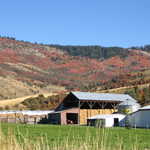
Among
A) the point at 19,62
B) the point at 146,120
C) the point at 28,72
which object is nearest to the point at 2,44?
the point at 19,62

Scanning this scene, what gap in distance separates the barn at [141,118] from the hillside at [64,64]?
70.2 meters

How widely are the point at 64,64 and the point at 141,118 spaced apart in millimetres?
123411

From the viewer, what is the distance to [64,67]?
167m

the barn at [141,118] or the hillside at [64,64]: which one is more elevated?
the hillside at [64,64]

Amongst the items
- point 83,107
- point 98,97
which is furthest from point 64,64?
point 98,97

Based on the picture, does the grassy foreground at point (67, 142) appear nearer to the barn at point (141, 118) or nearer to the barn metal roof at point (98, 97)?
the barn at point (141, 118)

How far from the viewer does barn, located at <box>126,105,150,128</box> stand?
47.2 m

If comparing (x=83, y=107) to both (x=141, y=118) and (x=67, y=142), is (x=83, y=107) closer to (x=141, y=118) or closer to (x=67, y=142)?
(x=141, y=118)

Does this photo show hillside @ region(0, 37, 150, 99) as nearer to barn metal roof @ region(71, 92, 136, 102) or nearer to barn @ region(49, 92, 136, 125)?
barn metal roof @ region(71, 92, 136, 102)

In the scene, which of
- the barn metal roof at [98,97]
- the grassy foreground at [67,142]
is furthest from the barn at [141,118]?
the grassy foreground at [67,142]

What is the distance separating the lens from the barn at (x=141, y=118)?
47.2 metres

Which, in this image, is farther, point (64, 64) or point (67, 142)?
point (64, 64)

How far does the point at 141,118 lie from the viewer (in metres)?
48.0

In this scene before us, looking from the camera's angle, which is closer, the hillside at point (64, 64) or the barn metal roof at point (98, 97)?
the barn metal roof at point (98, 97)
